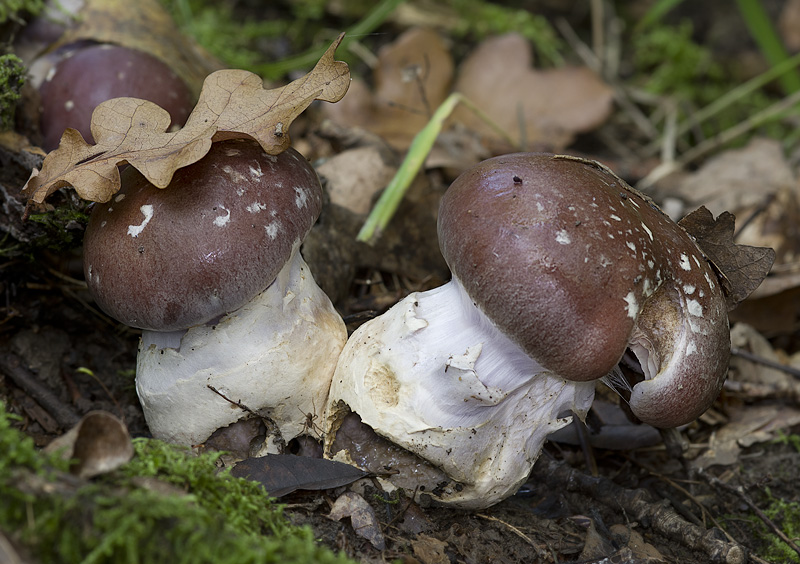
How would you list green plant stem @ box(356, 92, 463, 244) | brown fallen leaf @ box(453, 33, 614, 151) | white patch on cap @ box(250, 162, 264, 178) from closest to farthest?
white patch on cap @ box(250, 162, 264, 178), green plant stem @ box(356, 92, 463, 244), brown fallen leaf @ box(453, 33, 614, 151)

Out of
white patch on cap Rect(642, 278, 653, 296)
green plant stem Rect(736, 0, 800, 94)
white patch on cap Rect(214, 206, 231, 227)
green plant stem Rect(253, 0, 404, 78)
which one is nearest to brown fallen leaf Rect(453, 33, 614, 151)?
green plant stem Rect(253, 0, 404, 78)

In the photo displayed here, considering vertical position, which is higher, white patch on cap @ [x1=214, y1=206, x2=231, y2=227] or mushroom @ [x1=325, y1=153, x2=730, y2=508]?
white patch on cap @ [x1=214, y1=206, x2=231, y2=227]

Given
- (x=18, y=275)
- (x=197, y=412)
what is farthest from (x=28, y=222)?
(x=197, y=412)

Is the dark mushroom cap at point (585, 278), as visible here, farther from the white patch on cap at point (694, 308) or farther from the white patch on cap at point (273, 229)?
the white patch on cap at point (273, 229)

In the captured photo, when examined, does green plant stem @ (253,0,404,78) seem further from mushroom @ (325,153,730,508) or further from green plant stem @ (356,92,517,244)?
mushroom @ (325,153,730,508)

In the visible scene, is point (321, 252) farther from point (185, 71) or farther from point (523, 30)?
point (523, 30)

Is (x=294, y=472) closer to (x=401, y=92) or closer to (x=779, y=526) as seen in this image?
(x=779, y=526)

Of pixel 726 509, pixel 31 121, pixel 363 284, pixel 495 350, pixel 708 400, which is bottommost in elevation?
pixel 726 509
